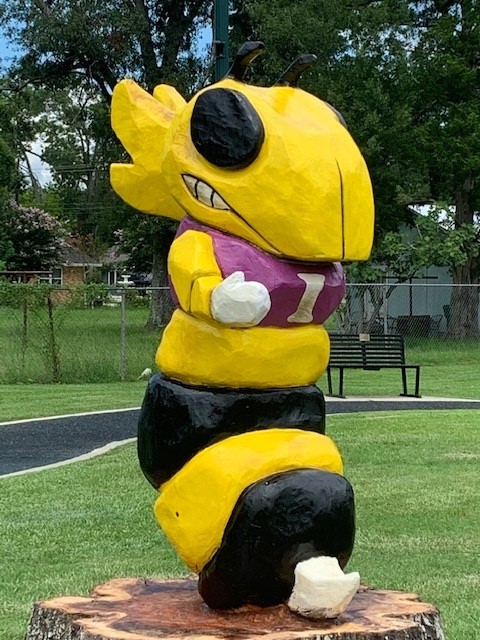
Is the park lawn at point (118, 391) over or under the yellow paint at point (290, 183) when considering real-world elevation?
under

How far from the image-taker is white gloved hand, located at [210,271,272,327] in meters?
3.33

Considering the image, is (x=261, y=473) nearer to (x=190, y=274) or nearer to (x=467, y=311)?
(x=190, y=274)

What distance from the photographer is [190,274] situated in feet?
11.3

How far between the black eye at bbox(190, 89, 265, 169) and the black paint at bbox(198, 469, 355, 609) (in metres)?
1.13

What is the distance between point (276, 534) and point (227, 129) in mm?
1413

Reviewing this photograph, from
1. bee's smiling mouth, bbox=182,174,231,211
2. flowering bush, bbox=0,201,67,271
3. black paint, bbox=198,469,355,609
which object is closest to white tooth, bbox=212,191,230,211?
bee's smiling mouth, bbox=182,174,231,211

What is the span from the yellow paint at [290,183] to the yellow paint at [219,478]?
67 cm

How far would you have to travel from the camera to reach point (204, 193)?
357cm

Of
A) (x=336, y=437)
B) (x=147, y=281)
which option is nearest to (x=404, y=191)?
(x=336, y=437)

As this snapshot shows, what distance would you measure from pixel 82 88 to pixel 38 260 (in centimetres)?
1759

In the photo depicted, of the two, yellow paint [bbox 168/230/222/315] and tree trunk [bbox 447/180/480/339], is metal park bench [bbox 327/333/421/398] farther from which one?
yellow paint [bbox 168/230/222/315]

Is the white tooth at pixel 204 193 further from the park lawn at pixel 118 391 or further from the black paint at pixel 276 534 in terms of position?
the park lawn at pixel 118 391

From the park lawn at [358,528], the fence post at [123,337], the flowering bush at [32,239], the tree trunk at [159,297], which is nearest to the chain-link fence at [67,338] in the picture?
the fence post at [123,337]

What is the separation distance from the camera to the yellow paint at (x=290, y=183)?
3447mm
